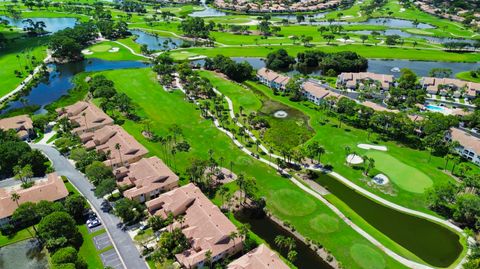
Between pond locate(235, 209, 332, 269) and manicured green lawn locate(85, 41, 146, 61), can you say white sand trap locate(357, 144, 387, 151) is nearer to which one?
pond locate(235, 209, 332, 269)

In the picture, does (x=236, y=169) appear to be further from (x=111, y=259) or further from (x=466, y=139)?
(x=466, y=139)

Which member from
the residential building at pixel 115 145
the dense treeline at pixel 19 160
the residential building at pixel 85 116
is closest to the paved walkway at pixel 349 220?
the residential building at pixel 115 145

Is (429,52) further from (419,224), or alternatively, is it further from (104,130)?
(104,130)

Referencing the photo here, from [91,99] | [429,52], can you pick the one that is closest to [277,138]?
[91,99]

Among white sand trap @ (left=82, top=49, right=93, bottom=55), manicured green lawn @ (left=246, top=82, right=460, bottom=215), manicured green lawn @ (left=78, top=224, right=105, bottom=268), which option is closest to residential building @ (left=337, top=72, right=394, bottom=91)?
manicured green lawn @ (left=246, top=82, right=460, bottom=215)

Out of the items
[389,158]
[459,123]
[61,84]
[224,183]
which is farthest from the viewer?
[61,84]

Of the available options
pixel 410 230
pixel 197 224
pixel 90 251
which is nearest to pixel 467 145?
pixel 410 230

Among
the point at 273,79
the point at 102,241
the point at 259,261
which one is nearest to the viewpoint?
the point at 259,261

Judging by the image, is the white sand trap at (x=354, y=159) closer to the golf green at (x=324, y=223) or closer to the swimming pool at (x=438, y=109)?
the golf green at (x=324, y=223)
